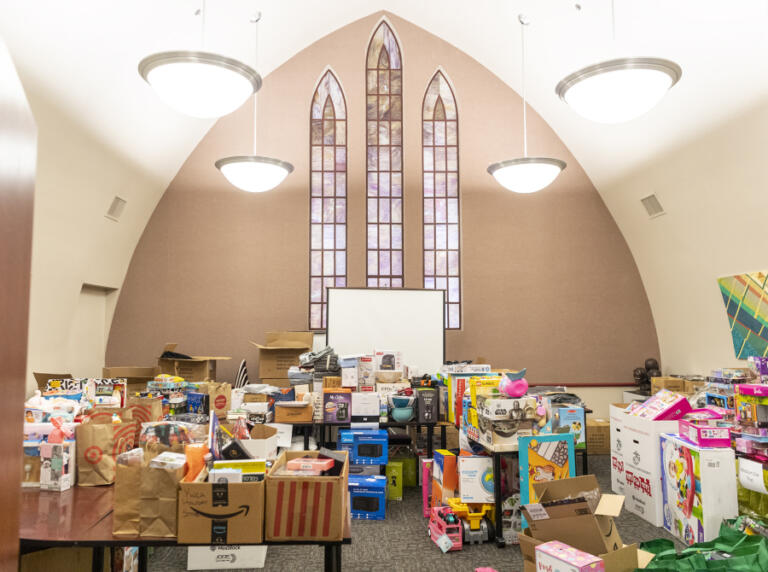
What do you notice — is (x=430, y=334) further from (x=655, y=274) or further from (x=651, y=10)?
(x=651, y=10)

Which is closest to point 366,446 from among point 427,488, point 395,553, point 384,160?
point 427,488

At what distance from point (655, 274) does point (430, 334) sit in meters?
3.20

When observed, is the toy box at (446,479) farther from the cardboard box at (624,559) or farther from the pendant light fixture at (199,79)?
the pendant light fixture at (199,79)

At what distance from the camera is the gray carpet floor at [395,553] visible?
11.5 feet

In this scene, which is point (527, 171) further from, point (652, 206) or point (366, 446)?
point (366, 446)

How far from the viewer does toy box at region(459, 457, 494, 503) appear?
3.86 m

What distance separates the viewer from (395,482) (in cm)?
488

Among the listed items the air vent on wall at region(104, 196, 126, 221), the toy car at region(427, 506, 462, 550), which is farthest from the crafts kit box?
the air vent on wall at region(104, 196, 126, 221)

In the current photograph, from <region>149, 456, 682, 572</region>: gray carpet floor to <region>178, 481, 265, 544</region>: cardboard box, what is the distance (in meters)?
1.61

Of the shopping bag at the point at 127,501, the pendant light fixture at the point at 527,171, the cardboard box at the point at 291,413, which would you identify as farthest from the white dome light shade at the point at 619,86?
the shopping bag at the point at 127,501

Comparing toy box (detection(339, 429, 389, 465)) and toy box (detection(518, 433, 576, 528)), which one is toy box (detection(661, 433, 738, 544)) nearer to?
toy box (detection(518, 433, 576, 528))

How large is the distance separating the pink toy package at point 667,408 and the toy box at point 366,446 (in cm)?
209

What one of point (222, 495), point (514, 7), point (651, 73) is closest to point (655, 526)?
point (651, 73)

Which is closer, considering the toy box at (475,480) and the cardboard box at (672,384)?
the toy box at (475,480)
